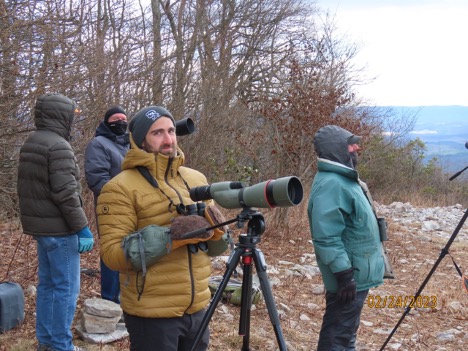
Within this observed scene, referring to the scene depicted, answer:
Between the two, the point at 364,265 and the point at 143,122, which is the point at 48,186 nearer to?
the point at 143,122

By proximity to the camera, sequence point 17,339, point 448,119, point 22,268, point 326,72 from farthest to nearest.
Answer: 1. point 448,119
2. point 326,72
3. point 22,268
4. point 17,339

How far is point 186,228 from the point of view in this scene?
2.23 meters

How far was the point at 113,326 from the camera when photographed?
4242 mm

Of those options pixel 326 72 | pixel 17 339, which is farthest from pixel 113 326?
pixel 326 72

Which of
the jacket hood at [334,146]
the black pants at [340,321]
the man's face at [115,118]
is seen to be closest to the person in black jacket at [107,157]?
the man's face at [115,118]

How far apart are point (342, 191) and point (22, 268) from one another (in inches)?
147

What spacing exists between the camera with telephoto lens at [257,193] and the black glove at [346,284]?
1.20 meters

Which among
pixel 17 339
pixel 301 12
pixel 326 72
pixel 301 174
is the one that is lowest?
pixel 17 339

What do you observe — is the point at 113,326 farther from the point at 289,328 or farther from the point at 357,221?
A: the point at 357,221

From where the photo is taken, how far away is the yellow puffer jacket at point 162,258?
2.38 meters
